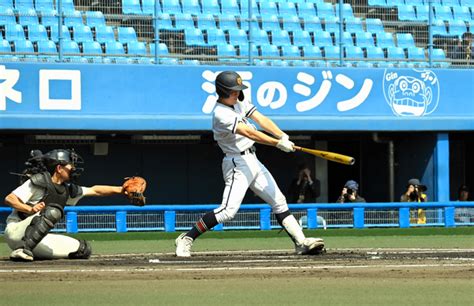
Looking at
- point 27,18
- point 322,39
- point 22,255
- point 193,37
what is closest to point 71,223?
point 27,18

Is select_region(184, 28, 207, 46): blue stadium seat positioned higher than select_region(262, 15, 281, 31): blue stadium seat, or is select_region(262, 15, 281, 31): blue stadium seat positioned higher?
select_region(262, 15, 281, 31): blue stadium seat

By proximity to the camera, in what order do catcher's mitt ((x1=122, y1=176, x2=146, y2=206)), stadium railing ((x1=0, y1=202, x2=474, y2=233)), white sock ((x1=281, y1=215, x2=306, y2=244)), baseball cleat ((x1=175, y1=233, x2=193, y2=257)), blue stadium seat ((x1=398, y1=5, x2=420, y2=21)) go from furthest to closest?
1. blue stadium seat ((x1=398, y1=5, x2=420, y2=21))
2. stadium railing ((x1=0, y1=202, x2=474, y2=233))
3. white sock ((x1=281, y1=215, x2=306, y2=244))
4. baseball cleat ((x1=175, y1=233, x2=193, y2=257))
5. catcher's mitt ((x1=122, y1=176, x2=146, y2=206))

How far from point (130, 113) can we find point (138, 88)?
0.45m

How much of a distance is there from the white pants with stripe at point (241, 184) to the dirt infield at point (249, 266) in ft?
1.60

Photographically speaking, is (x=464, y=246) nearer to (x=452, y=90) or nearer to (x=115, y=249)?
(x=115, y=249)

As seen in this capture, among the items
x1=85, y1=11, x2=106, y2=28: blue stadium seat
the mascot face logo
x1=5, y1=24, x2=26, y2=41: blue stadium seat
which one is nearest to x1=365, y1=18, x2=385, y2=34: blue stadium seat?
the mascot face logo

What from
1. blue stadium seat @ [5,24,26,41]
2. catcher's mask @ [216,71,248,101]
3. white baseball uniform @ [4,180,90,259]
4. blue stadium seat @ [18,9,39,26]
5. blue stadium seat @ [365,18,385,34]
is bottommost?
white baseball uniform @ [4,180,90,259]

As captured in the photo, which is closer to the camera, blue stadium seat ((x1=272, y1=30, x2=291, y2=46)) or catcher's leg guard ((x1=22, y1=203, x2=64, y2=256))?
catcher's leg guard ((x1=22, y1=203, x2=64, y2=256))

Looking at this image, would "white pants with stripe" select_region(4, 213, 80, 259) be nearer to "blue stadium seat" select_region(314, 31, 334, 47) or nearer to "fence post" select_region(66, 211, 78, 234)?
"fence post" select_region(66, 211, 78, 234)

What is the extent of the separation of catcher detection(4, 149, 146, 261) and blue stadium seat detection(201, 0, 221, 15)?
9062 mm

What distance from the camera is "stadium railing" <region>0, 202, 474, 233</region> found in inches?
651

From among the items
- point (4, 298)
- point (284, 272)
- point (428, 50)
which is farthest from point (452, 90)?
point (4, 298)

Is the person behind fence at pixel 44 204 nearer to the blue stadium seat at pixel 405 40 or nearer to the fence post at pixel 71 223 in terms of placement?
the fence post at pixel 71 223

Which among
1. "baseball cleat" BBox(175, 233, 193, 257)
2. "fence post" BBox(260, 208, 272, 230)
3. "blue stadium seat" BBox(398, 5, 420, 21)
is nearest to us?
"baseball cleat" BBox(175, 233, 193, 257)
